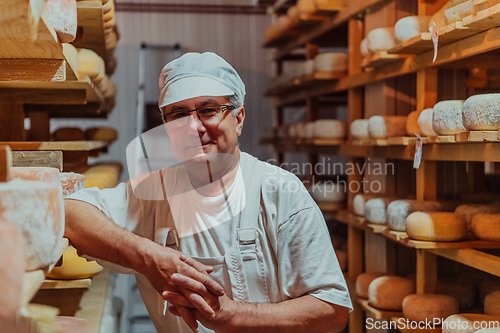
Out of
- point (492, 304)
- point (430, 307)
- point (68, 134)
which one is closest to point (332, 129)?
point (430, 307)

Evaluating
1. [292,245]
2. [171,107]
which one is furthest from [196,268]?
[171,107]

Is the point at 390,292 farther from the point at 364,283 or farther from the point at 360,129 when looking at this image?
the point at 360,129

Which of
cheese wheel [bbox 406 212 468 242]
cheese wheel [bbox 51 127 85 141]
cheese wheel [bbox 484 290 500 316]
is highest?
cheese wheel [bbox 51 127 85 141]

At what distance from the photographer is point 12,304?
526 millimetres

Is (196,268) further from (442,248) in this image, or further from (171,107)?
(442,248)

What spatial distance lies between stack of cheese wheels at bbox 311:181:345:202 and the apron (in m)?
1.48

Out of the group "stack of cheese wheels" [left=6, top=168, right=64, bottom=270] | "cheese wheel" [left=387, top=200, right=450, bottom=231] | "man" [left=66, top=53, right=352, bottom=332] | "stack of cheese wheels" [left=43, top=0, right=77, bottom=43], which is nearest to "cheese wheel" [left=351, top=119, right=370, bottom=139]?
"cheese wheel" [left=387, top=200, right=450, bottom=231]

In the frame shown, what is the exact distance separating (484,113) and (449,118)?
7.3 inches

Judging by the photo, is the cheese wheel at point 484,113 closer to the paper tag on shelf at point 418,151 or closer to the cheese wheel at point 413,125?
the paper tag on shelf at point 418,151

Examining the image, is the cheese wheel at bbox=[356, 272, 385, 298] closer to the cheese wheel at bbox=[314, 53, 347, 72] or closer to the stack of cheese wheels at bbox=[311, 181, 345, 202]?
the stack of cheese wheels at bbox=[311, 181, 345, 202]

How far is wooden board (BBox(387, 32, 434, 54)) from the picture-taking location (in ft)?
5.60

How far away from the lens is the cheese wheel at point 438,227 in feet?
5.88

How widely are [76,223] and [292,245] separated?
0.56 metres

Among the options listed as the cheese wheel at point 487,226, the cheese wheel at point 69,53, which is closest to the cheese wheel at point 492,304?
the cheese wheel at point 487,226
